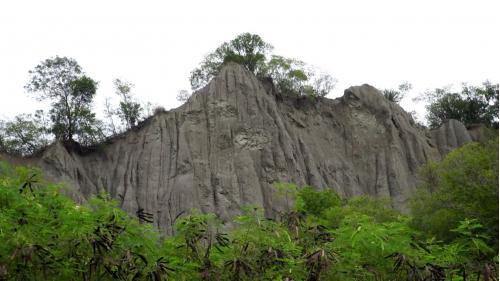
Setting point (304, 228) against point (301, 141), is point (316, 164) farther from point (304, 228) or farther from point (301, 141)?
point (304, 228)

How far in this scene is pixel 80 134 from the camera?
3912cm

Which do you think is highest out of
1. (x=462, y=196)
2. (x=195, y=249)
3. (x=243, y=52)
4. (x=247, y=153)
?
(x=243, y=52)

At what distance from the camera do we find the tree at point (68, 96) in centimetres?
3884

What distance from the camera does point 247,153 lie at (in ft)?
123

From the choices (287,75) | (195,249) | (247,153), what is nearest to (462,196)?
(195,249)

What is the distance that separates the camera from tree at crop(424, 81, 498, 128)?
170 ft

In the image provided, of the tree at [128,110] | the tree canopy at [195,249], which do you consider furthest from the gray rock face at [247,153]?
the tree canopy at [195,249]

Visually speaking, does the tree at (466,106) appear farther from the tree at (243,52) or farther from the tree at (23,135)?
the tree at (23,135)

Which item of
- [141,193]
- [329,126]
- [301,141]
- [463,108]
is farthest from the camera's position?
[463,108]

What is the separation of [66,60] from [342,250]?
33.8 m

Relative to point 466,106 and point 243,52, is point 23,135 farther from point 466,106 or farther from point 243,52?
point 466,106

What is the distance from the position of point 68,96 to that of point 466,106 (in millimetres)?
32671

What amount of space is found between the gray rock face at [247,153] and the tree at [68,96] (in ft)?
4.96

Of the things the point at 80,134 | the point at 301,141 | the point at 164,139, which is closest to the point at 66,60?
the point at 80,134
